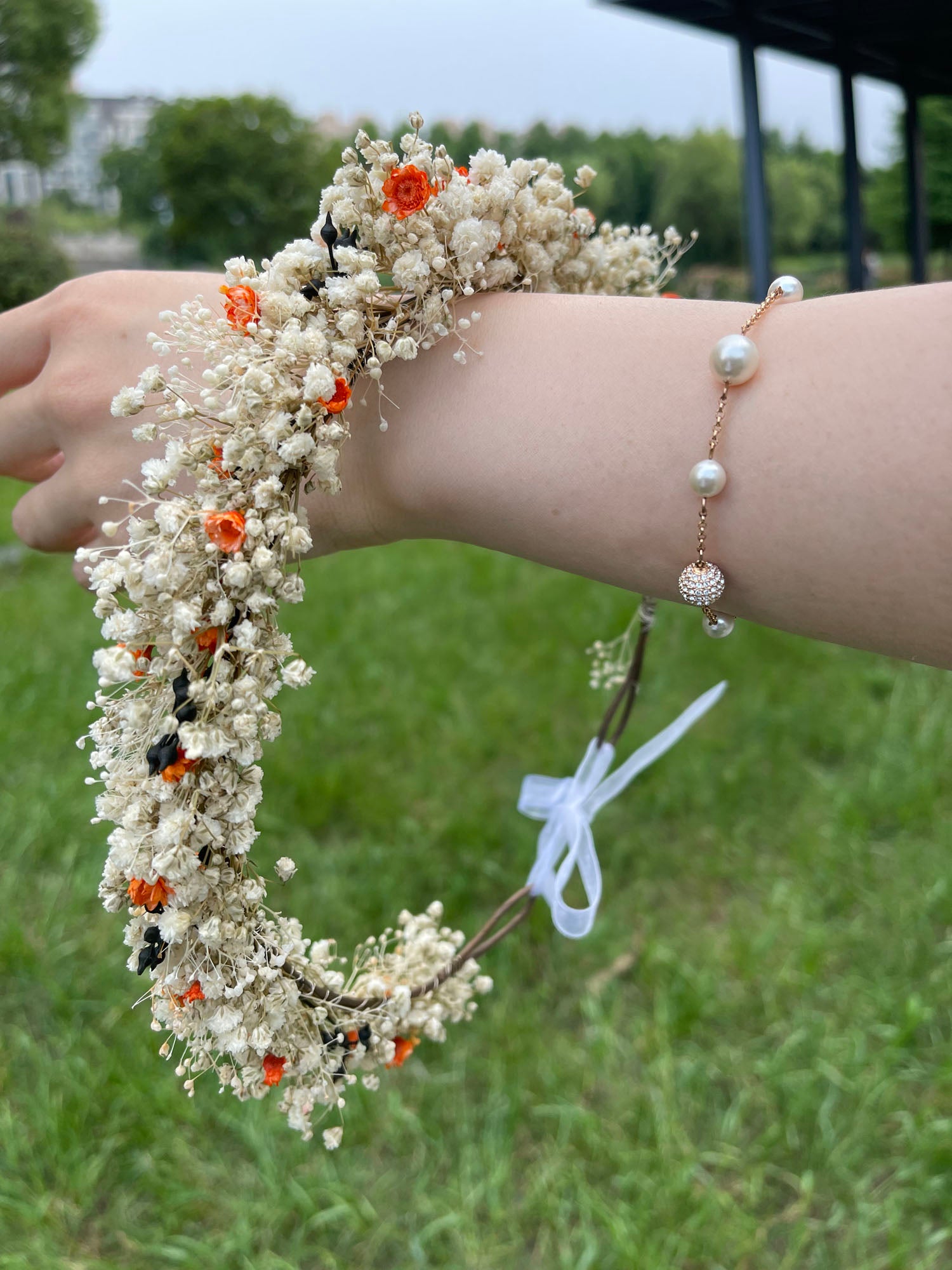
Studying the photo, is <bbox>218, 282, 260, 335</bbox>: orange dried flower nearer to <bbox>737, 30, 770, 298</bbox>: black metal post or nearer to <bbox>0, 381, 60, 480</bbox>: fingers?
<bbox>0, 381, 60, 480</bbox>: fingers

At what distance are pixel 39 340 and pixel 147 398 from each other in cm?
26

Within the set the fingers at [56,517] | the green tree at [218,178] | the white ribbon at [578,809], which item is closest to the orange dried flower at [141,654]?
the fingers at [56,517]

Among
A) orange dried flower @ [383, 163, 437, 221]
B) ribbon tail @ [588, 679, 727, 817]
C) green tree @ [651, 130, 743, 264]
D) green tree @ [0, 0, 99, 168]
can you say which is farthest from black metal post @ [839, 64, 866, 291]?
green tree @ [0, 0, 99, 168]

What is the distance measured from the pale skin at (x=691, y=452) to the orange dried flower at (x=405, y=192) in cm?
11

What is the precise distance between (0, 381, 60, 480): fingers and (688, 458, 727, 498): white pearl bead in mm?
811

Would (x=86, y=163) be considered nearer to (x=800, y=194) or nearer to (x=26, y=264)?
(x=26, y=264)

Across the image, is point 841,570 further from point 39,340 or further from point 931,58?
point 931,58

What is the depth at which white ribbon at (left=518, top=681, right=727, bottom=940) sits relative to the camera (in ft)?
4.04

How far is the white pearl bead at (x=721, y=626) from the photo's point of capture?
0.87 m

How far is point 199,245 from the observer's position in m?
24.1

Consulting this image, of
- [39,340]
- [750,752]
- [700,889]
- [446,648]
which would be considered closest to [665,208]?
[446,648]

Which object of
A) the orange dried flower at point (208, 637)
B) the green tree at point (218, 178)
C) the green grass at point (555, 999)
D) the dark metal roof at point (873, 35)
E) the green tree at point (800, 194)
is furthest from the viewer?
the green tree at point (218, 178)

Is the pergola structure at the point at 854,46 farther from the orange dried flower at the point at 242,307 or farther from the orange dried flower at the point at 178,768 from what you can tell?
the orange dried flower at the point at 178,768

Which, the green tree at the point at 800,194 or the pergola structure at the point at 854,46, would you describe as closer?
the pergola structure at the point at 854,46
